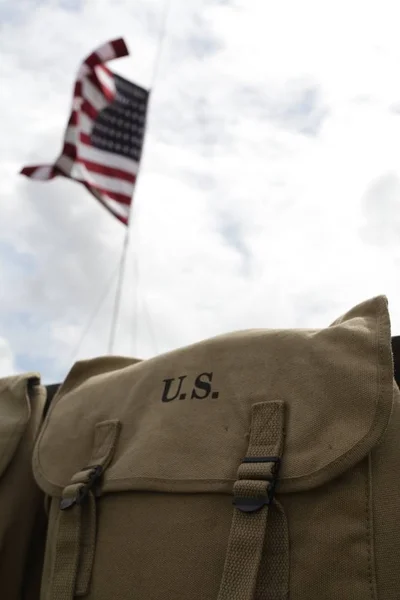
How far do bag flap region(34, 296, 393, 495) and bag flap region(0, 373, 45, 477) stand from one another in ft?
0.31

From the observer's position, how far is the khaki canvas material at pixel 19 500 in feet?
4.14

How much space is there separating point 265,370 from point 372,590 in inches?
13.7

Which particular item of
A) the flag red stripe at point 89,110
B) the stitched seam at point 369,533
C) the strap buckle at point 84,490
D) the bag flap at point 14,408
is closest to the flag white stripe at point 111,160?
the flag red stripe at point 89,110

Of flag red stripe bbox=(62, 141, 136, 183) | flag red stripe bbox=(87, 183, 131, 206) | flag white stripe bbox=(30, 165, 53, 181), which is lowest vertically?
flag red stripe bbox=(87, 183, 131, 206)

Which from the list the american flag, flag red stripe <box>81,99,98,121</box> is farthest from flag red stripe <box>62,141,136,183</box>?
flag red stripe <box>81,99,98,121</box>

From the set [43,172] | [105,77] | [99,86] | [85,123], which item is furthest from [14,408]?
[105,77]

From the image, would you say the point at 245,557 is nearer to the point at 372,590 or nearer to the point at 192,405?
the point at 372,590

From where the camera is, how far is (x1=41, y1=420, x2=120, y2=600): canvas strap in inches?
40.3

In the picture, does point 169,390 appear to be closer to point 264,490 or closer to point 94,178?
point 264,490

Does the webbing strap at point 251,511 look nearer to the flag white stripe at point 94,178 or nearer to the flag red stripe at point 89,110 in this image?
the flag white stripe at point 94,178

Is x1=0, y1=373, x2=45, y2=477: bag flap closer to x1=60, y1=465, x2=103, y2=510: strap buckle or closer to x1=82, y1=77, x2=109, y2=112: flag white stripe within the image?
x1=60, y1=465, x2=103, y2=510: strap buckle

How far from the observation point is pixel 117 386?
123 centimetres

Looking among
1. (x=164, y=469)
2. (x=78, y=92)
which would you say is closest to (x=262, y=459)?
(x=164, y=469)

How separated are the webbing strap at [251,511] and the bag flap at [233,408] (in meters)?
0.02
